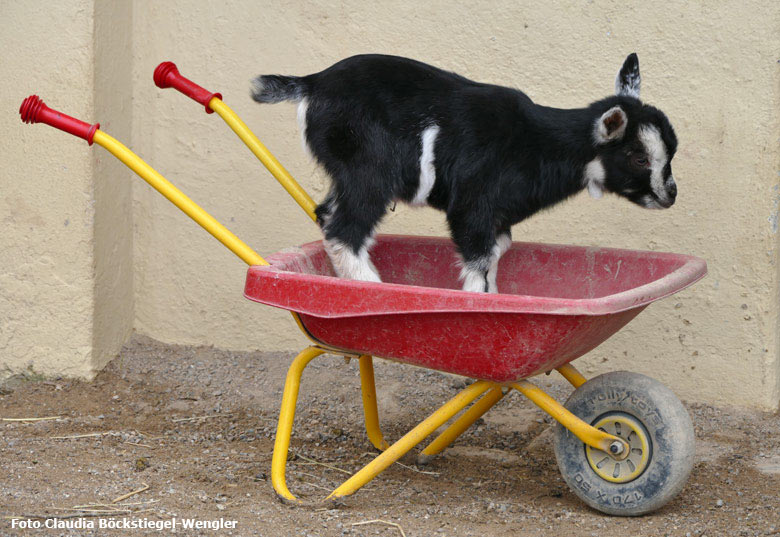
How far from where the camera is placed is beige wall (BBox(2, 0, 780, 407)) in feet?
10.6

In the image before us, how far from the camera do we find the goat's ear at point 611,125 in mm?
2412

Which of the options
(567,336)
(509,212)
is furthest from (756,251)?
(567,336)

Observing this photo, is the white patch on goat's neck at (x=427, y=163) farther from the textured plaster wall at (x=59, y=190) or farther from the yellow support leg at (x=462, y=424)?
the textured plaster wall at (x=59, y=190)

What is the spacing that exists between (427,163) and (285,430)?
0.88 m

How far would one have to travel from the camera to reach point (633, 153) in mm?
2523

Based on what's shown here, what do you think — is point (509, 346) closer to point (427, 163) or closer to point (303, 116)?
point (427, 163)

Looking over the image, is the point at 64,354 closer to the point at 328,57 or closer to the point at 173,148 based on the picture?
the point at 173,148

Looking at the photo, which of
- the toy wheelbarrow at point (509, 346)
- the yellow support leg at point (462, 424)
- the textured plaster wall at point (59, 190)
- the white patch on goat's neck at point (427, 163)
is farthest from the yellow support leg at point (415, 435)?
the textured plaster wall at point (59, 190)

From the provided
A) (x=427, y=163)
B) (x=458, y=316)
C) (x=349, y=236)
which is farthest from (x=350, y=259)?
(x=458, y=316)

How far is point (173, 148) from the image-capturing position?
3.76 metres

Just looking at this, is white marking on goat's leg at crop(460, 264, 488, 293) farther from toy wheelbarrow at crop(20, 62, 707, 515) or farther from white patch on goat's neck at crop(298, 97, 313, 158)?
white patch on goat's neck at crop(298, 97, 313, 158)

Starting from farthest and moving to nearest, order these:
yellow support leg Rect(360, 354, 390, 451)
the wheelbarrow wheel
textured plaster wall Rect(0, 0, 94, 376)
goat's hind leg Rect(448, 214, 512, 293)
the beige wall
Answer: textured plaster wall Rect(0, 0, 94, 376) < the beige wall < yellow support leg Rect(360, 354, 390, 451) < goat's hind leg Rect(448, 214, 512, 293) < the wheelbarrow wheel

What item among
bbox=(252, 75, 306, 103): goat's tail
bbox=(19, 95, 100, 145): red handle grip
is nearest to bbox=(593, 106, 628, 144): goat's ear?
bbox=(252, 75, 306, 103): goat's tail

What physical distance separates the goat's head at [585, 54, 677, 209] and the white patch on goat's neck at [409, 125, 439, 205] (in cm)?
45
